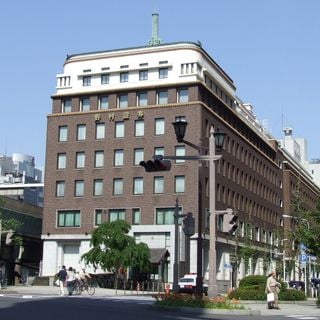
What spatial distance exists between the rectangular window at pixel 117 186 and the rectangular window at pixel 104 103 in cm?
853

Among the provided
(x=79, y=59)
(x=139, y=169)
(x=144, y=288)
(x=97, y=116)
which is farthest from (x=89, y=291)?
(x=79, y=59)

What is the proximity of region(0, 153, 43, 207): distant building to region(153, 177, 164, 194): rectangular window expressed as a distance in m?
32.3

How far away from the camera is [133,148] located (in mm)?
72875

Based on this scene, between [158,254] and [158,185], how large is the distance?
7.23 meters

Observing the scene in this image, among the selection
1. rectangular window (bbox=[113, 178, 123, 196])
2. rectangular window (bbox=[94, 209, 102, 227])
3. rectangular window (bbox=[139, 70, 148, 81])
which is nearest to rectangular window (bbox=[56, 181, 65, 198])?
rectangular window (bbox=[94, 209, 102, 227])

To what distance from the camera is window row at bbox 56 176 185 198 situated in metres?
70.2

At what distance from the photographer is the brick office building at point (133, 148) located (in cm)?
7025

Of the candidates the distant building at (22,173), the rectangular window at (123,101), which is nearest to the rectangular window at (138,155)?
the rectangular window at (123,101)

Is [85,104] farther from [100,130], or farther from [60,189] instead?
[60,189]

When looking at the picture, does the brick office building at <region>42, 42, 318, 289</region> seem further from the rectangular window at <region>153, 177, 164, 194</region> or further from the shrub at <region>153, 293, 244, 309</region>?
the shrub at <region>153, 293, 244, 309</region>

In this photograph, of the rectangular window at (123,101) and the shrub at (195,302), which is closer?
the shrub at (195,302)

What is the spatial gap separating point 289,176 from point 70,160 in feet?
158

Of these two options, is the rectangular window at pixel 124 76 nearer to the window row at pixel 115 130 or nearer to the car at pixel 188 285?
the window row at pixel 115 130

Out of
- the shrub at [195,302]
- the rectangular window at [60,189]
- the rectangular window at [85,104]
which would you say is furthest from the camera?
the rectangular window at [85,104]
